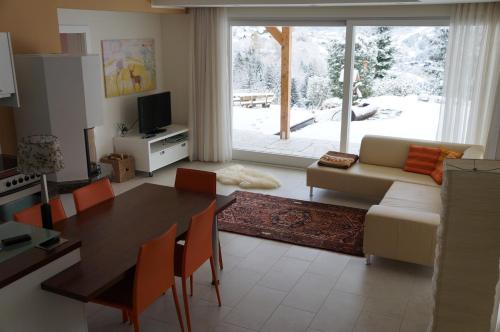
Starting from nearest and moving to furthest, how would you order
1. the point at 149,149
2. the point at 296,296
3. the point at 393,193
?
the point at 296,296 < the point at 393,193 < the point at 149,149

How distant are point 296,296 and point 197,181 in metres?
1.32

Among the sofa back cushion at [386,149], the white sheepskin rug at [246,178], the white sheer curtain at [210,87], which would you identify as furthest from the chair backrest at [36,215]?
the white sheer curtain at [210,87]

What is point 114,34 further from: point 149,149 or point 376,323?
point 376,323

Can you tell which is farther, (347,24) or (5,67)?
(347,24)

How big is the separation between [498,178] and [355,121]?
502cm

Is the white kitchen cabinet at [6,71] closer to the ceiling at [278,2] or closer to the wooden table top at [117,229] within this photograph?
the wooden table top at [117,229]

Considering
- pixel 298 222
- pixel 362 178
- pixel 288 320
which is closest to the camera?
pixel 288 320

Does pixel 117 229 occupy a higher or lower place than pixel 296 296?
higher

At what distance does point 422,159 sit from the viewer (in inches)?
237

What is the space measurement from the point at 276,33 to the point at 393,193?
328 cm

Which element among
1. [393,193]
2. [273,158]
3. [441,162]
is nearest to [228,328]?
[393,193]

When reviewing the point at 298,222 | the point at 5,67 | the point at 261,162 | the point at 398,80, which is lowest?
the point at 298,222

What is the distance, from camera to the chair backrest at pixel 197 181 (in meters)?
4.27

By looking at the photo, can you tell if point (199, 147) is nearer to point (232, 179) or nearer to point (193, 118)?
point (193, 118)
